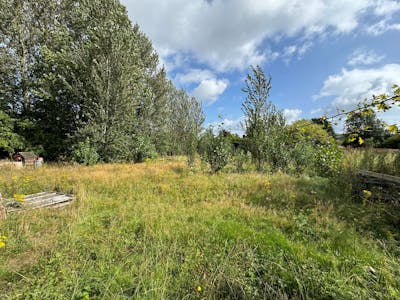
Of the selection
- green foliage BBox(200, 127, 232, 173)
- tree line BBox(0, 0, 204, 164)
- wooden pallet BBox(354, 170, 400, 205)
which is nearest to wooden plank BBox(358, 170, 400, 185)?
wooden pallet BBox(354, 170, 400, 205)

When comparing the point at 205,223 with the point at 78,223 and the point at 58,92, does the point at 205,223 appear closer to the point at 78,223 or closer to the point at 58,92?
the point at 78,223

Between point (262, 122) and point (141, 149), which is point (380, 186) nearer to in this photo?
point (262, 122)

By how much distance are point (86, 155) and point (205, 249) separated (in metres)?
9.85

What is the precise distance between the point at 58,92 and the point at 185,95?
10948 mm

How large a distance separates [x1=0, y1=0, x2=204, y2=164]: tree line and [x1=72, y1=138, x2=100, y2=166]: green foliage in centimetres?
5

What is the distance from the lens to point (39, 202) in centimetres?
415

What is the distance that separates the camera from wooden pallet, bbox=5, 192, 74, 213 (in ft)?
12.5

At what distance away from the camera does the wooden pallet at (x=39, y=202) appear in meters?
3.82

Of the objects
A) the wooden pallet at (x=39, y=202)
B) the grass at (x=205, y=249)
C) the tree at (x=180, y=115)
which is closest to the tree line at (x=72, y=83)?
the tree at (x=180, y=115)

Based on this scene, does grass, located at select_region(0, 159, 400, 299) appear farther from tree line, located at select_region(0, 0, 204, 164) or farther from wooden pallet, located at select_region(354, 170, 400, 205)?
tree line, located at select_region(0, 0, 204, 164)

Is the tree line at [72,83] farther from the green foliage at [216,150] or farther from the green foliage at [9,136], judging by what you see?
the green foliage at [216,150]

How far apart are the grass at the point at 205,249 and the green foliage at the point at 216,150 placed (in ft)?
10.2

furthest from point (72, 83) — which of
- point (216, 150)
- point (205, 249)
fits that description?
point (205, 249)

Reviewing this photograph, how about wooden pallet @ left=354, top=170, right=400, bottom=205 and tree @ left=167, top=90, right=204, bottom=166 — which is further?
tree @ left=167, top=90, right=204, bottom=166
